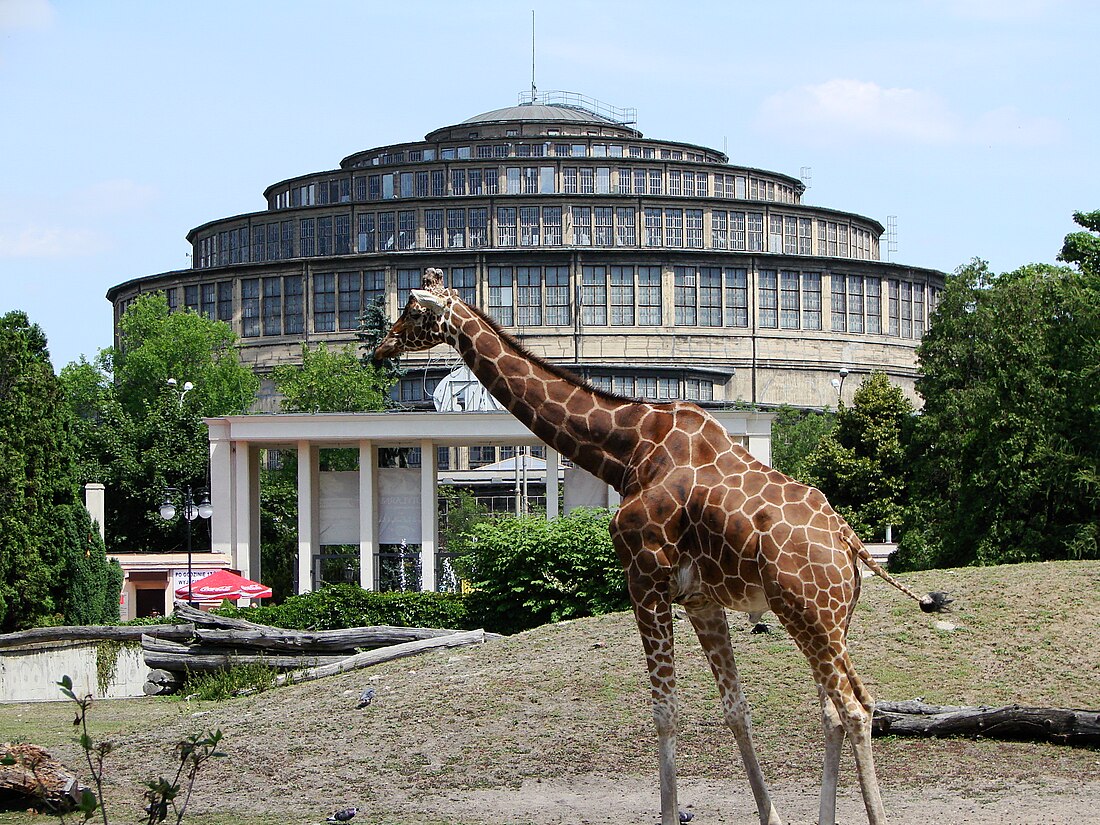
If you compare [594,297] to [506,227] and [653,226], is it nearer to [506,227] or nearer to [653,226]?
[653,226]

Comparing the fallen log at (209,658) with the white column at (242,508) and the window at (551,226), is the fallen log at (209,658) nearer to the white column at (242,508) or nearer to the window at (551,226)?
the white column at (242,508)

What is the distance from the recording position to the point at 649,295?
106250 mm

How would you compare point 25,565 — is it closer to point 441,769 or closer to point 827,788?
point 441,769

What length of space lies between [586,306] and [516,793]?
3595 inches

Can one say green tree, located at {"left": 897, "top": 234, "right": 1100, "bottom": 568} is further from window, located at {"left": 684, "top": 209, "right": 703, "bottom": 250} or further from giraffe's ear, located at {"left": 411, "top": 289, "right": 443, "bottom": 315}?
window, located at {"left": 684, "top": 209, "right": 703, "bottom": 250}

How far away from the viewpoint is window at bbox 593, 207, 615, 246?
4203 inches

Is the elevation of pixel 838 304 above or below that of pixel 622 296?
below

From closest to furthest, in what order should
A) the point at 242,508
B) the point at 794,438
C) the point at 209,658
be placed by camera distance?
the point at 209,658 → the point at 242,508 → the point at 794,438

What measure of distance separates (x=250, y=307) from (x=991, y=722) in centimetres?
9761

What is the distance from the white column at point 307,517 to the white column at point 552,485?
8.42 m

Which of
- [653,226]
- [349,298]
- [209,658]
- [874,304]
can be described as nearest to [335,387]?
[349,298]

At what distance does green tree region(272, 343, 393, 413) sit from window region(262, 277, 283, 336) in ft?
51.5

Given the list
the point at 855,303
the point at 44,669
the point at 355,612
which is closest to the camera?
the point at 44,669

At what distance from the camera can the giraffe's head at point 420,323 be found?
555 inches
